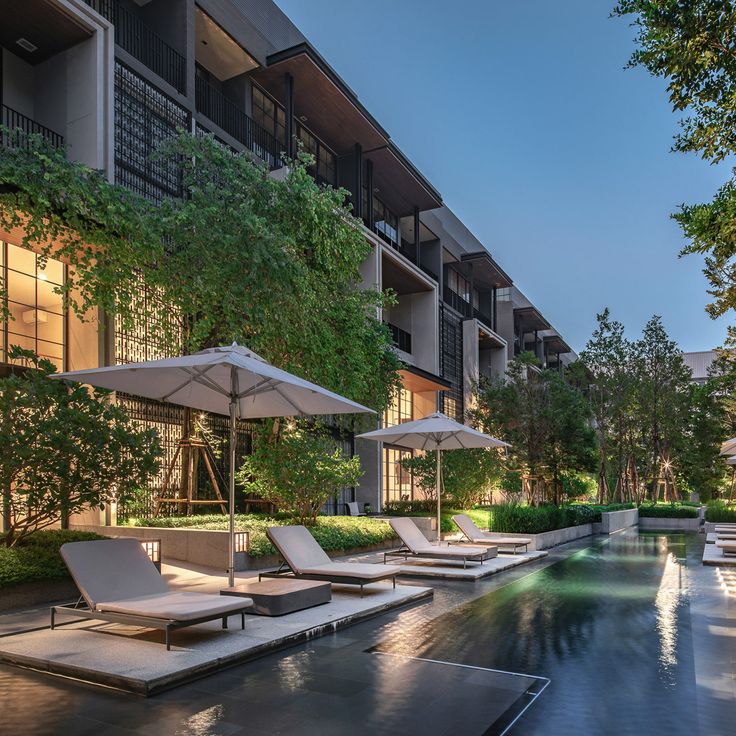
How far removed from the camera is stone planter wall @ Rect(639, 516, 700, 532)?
28766 millimetres

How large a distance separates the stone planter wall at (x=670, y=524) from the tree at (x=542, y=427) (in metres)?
3.77

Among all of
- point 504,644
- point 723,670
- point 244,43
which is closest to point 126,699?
point 504,644

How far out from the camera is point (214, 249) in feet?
39.4

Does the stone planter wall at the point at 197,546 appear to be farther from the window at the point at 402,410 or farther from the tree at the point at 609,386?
the tree at the point at 609,386

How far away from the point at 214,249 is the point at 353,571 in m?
5.70

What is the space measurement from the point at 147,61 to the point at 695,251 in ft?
43.9

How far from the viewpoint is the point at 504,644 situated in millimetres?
7250

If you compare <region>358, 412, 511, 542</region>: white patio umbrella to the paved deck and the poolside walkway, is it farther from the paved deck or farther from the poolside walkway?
the poolside walkway

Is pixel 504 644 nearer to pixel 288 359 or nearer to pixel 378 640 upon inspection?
pixel 378 640

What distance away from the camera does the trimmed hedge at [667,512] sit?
1154 inches

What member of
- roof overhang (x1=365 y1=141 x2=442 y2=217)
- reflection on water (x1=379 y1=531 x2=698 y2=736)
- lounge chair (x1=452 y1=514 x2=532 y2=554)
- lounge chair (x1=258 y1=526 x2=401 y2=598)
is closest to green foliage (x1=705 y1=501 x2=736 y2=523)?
lounge chair (x1=452 y1=514 x2=532 y2=554)

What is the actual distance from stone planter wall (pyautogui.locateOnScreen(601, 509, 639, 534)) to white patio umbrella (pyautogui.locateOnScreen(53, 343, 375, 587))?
1728 centimetres

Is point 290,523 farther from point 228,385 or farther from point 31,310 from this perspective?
point 31,310

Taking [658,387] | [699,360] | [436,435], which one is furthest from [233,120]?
[699,360]
